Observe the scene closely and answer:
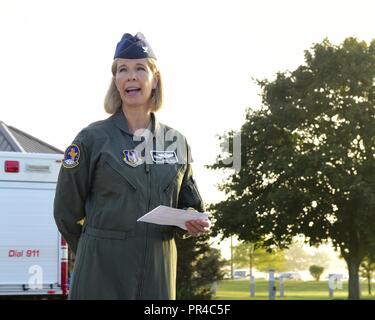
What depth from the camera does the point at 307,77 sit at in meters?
38.4

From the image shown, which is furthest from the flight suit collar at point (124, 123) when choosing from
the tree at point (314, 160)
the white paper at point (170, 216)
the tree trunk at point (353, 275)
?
the tree trunk at point (353, 275)

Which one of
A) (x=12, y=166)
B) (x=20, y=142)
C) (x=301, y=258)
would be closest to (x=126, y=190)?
(x=12, y=166)

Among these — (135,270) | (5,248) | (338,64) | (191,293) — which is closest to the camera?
(135,270)

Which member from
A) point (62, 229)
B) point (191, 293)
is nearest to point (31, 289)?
point (62, 229)

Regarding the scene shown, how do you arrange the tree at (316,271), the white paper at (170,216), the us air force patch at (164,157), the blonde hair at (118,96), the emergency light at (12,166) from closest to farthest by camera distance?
the white paper at (170,216)
the us air force patch at (164,157)
the blonde hair at (118,96)
the emergency light at (12,166)
the tree at (316,271)

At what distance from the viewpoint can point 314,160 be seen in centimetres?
3556

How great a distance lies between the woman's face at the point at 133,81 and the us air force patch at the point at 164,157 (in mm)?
223

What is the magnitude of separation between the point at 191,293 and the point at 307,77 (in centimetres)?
1317

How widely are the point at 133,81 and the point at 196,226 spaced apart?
648 millimetres

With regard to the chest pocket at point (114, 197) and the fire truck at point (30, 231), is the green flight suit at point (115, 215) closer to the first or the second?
the chest pocket at point (114, 197)

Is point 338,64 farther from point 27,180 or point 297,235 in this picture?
point 27,180

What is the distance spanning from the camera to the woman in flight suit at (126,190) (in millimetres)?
3312

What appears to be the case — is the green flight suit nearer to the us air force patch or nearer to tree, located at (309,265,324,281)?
the us air force patch

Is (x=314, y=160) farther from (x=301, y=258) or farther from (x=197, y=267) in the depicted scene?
(x=301, y=258)
